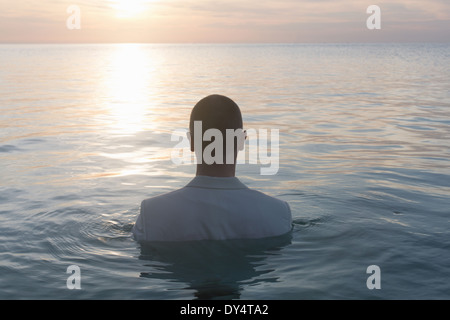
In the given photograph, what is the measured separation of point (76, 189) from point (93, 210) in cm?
160

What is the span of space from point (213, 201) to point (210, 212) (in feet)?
0.43

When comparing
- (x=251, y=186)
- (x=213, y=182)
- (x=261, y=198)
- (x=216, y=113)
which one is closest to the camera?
(x=216, y=113)

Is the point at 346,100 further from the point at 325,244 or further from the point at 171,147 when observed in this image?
the point at 325,244

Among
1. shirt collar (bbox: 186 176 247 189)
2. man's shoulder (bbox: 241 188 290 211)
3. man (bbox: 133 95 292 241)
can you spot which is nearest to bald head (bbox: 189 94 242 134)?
man (bbox: 133 95 292 241)

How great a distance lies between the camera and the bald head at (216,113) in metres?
4.67

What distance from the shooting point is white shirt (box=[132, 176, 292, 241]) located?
4855 mm

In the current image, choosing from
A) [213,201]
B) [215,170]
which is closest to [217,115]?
[215,170]

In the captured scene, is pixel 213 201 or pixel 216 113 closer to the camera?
pixel 216 113

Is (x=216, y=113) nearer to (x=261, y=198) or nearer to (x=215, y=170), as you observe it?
(x=215, y=170)

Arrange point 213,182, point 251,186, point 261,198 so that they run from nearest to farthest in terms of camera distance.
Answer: point 213,182 < point 261,198 < point 251,186

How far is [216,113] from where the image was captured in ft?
15.3

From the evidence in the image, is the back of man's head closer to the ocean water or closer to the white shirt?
the white shirt

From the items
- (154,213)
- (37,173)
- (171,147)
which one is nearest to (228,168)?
(154,213)

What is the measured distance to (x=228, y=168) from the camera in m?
4.86
